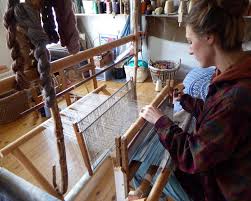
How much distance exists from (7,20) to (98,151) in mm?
911

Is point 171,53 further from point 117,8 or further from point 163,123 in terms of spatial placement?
point 163,123

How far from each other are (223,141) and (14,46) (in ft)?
1.99

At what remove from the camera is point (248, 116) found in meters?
0.62

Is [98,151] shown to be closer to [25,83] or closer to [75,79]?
[25,83]

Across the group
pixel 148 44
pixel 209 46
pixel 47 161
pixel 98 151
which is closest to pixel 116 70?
pixel 148 44

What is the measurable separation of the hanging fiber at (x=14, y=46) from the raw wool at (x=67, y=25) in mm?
132

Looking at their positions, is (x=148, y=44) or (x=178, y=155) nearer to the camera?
(x=178, y=155)

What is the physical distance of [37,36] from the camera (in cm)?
53

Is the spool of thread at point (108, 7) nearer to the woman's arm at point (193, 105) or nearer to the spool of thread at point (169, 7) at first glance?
the spool of thread at point (169, 7)

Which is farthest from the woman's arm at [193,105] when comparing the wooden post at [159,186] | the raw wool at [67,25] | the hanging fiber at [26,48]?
the hanging fiber at [26,48]

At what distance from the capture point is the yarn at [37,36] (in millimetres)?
505

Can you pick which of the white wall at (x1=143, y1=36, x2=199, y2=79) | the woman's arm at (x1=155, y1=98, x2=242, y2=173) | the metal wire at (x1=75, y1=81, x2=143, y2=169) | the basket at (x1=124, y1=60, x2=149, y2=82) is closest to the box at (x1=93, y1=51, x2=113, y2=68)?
the basket at (x1=124, y1=60, x2=149, y2=82)

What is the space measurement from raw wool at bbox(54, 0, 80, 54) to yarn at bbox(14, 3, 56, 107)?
9 cm

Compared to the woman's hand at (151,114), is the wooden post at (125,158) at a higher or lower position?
lower
